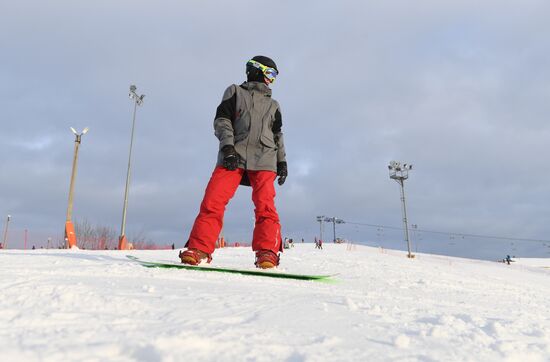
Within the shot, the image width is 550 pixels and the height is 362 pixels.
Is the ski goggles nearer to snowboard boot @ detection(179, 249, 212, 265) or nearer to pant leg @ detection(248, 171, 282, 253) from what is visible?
pant leg @ detection(248, 171, 282, 253)

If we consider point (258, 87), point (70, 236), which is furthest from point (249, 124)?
point (70, 236)

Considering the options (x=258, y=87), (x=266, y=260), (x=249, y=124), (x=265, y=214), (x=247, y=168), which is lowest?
(x=266, y=260)

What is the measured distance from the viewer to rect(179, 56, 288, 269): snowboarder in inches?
148

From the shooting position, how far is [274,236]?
3854mm

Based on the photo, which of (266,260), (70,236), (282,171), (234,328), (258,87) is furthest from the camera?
(70,236)

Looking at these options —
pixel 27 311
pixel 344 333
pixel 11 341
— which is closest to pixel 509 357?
pixel 344 333

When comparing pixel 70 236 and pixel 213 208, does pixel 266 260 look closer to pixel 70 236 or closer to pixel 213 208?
pixel 213 208

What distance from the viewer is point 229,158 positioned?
12.4ft

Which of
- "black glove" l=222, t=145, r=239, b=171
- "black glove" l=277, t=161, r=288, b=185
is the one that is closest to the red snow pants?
"black glove" l=222, t=145, r=239, b=171

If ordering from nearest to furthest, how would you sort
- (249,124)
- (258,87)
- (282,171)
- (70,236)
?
1. (249,124)
2. (258,87)
3. (282,171)
4. (70,236)

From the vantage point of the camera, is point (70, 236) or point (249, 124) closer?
point (249, 124)

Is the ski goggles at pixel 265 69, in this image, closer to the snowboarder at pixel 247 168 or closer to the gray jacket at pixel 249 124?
the snowboarder at pixel 247 168

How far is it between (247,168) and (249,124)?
495mm

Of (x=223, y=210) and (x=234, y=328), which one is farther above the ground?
(x=223, y=210)
